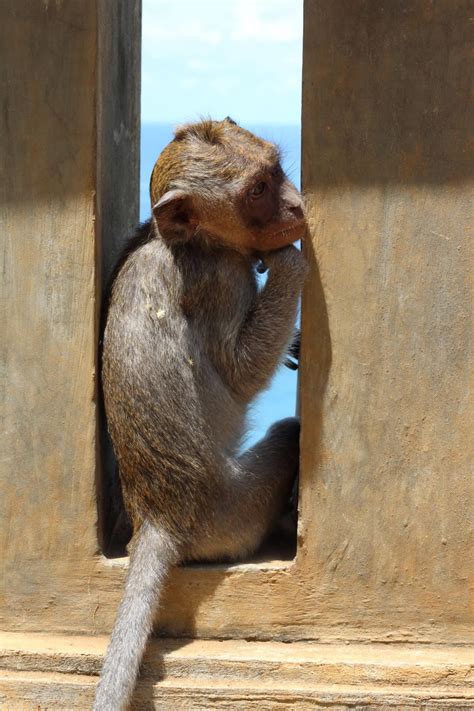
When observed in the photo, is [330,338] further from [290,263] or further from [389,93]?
[389,93]

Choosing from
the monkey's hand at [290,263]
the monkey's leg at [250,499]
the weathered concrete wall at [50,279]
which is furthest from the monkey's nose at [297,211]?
the monkey's leg at [250,499]

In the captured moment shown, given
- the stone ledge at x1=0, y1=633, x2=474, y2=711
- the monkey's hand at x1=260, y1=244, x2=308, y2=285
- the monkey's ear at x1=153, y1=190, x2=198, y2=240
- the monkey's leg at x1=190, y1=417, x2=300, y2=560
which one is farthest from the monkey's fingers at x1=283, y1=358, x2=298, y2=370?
the stone ledge at x1=0, y1=633, x2=474, y2=711

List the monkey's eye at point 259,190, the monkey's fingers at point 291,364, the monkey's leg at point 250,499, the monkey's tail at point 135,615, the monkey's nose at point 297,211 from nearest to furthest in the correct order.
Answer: the monkey's tail at point 135,615 < the monkey's nose at point 297,211 < the monkey's eye at point 259,190 < the monkey's leg at point 250,499 < the monkey's fingers at point 291,364

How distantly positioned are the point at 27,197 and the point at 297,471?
195cm

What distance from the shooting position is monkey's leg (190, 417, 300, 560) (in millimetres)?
5434

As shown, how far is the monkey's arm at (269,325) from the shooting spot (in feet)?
17.0

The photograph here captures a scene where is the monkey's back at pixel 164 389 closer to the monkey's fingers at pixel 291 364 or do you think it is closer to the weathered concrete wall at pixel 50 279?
the weathered concrete wall at pixel 50 279

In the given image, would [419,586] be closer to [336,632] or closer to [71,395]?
[336,632]

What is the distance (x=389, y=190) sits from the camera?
5113 millimetres

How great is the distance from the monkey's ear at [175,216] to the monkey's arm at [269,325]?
407 millimetres

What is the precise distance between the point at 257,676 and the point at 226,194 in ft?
7.47

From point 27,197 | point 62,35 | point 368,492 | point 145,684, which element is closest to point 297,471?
point 368,492

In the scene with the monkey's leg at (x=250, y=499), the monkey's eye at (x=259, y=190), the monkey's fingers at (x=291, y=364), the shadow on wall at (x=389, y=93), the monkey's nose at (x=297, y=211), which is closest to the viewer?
the shadow on wall at (x=389, y=93)

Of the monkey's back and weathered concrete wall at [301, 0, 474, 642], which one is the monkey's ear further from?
weathered concrete wall at [301, 0, 474, 642]
